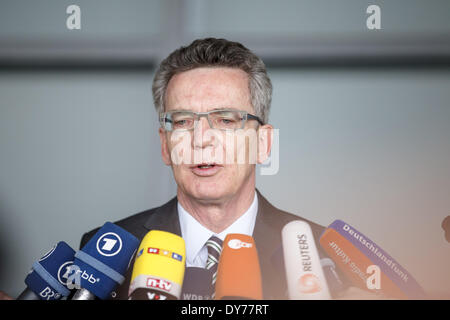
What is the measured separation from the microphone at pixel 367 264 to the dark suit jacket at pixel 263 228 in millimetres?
155

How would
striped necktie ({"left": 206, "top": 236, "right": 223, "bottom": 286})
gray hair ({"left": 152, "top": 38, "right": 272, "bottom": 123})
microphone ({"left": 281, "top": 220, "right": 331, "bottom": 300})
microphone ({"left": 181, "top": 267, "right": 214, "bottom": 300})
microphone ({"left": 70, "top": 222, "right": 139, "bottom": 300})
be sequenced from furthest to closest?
gray hair ({"left": 152, "top": 38, "right": 272, "bottom": 123}), striped necktie ({"left": 206, "top": 236, "right": 223, "bottom": 286}), microphone ({"left": 181, "top": 267, "right": 214, "bottom": 300}), microphone ({"left": 70, "top": 222, "right": 139, "bottom": 300}), microphone ({"left": 281, "top": 220, "right": 331, "bottom": 300})

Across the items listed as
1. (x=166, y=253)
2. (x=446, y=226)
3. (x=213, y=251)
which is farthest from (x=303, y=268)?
(x=446, y=226)

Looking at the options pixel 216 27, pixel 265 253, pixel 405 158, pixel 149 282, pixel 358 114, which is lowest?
pixel 265 253

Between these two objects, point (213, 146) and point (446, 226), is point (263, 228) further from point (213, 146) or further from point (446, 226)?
point (446, 226)

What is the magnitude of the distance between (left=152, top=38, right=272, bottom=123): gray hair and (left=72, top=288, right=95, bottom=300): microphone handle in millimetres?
668

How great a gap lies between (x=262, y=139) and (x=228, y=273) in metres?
0.60

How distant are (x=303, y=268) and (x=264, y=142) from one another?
60 centimetres

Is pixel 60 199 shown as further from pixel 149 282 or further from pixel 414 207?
pixel 414 207

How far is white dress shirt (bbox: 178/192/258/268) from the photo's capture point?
50.9 inches

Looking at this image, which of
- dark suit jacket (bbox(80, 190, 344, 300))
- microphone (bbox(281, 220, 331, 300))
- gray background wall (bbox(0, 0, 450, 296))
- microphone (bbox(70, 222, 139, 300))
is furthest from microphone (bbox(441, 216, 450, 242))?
microphone (bbox(70, 222, 139, 300))

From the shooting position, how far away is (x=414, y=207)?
1321 millimetres

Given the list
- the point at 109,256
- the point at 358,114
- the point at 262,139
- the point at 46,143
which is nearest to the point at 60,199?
the point at 46,143

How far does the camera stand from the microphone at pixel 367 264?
0.94 meters

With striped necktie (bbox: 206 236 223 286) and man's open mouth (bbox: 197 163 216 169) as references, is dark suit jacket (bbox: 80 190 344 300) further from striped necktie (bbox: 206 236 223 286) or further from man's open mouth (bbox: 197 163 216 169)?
man's open mouth (bbox: 197 163 216 169)
